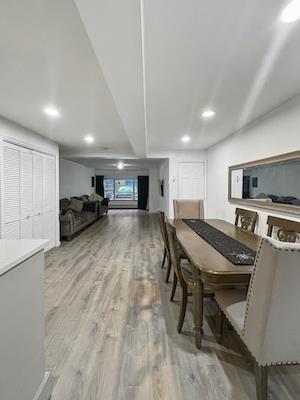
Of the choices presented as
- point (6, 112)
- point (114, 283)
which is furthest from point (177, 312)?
point (6, 112)

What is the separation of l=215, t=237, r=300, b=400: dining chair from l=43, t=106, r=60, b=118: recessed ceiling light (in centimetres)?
286

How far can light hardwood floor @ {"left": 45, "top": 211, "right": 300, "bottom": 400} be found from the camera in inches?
60.0

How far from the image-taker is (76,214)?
272 inches

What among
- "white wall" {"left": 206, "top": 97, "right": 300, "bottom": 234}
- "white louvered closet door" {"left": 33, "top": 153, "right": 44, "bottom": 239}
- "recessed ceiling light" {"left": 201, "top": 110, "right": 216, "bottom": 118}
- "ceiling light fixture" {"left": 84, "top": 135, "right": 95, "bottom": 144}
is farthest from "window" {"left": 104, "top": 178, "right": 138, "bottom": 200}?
"recessed ceiling light" {"left": 201, "top": 110, "right": 216, "bottom": 118}

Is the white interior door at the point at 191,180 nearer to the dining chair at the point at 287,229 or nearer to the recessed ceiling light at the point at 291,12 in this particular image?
the dining chair at the point at 287,229

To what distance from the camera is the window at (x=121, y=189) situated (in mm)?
13758

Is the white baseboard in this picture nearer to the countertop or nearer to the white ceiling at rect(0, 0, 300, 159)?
the countertop

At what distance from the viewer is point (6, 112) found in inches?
124

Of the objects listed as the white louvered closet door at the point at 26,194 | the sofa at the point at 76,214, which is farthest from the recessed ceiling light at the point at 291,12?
the sofa at the point at 76,214

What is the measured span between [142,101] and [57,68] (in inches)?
32.5

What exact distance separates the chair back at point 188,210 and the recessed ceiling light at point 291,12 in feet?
11.4

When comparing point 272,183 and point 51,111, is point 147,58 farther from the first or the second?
point 272,183

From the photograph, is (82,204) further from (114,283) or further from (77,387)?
(77,387)

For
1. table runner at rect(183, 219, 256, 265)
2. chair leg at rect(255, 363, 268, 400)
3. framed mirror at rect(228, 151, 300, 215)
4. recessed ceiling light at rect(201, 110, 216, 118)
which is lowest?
chair leg at rect(255, 363, 268, 400)
